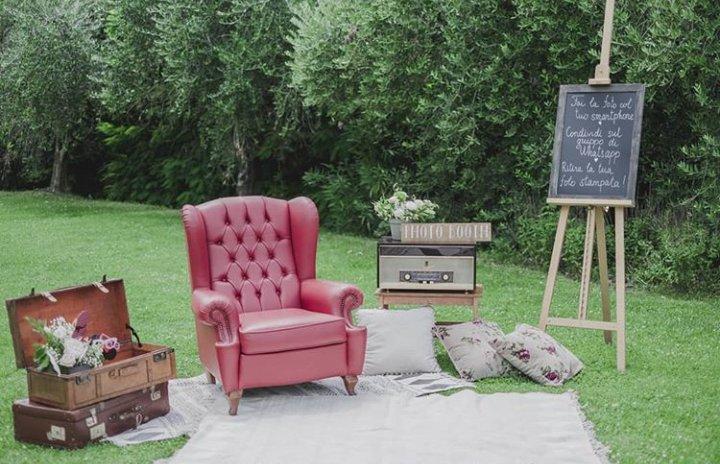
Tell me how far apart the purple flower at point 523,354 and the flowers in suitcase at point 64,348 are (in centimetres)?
252

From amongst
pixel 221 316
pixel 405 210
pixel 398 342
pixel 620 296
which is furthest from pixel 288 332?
pixel 620 296

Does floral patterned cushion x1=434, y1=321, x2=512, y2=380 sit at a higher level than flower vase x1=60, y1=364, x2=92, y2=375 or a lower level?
lower

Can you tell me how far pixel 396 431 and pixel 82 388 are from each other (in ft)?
5.28

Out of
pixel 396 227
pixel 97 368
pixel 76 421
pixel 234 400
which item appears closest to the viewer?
pixel 76 421

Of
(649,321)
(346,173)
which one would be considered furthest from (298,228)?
(346,173)

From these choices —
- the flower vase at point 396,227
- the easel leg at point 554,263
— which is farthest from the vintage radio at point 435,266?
the easel leg at point 554,263

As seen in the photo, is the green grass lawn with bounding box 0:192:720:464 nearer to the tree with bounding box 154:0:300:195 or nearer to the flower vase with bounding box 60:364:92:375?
the flower vase with bounding box 60:364:92:375

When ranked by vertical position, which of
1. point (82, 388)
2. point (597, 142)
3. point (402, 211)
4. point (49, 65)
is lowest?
point (82, 388)

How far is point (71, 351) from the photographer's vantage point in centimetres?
456

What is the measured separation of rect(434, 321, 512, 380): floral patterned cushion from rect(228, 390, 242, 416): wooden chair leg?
1471 millimetres

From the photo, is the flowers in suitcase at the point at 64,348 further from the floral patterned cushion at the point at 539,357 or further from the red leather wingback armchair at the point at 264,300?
the floral patterned cushion at the point at 539,357

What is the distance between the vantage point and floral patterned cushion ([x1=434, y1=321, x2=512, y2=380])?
5.76 meters

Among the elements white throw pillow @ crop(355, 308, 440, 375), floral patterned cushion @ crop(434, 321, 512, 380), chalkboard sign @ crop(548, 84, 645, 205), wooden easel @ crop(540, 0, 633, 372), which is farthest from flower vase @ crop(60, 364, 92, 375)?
chalkboard sign @ crop(548, 84, 645, 205)

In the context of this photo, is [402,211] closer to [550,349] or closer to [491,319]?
[550,349]
